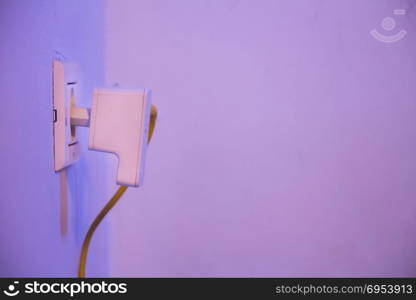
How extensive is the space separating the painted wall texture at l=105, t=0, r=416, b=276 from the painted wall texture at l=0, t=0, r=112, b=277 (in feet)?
0.82

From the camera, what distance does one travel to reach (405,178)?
95cm

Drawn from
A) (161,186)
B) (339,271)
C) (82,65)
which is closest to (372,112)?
(339,271)

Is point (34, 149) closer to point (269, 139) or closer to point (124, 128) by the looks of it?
point (124, 128)

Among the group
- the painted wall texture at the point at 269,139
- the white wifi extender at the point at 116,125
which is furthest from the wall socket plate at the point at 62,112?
the painted wall texture at the point at 269,139

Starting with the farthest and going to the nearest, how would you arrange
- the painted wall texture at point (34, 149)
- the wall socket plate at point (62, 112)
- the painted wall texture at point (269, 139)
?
the painted wall texture at point (269, 139)
the wall socket plate at point (62, 112)
the painted wall texture at point (34, 149)

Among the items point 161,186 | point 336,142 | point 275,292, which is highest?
point 336,142

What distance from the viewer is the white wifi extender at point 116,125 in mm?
489

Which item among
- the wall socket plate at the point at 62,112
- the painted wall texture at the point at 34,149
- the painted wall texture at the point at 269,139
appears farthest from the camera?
the painted wall texture at the point at 269,139

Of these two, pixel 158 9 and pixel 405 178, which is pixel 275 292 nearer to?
pixel 405 178

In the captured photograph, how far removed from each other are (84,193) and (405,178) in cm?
76

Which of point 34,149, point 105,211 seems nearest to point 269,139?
point 105,211

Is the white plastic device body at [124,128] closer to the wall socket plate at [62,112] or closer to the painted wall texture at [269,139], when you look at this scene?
the wall socket plate at [62,112]

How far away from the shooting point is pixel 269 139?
3.01 ft

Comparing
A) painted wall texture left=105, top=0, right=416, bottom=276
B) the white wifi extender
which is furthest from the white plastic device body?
painted wall texture left=105, top=0, right=416, bottom=276
